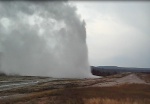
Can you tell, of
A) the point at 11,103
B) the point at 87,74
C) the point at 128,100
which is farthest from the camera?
the point at 87,74

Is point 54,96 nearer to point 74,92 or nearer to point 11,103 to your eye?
point 74,92

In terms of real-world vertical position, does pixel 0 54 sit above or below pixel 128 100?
above

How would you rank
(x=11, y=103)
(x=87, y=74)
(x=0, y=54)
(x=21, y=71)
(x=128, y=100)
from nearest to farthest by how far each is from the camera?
1. (x=128, y=100)
2. (x=11, y=103)
3. (x=87, y=74)
4. (x=21, y=71)
5. (x=0, y=54)

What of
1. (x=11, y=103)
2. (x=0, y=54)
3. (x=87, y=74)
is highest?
(x=0, y=54)

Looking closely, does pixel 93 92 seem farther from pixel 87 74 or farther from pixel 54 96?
pixel 87 74

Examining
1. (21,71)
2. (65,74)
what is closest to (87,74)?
(65,74)

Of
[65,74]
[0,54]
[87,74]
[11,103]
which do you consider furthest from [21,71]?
[11,103]

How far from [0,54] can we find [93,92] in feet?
267

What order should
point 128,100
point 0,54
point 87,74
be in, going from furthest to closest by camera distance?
point 0,54 < point 87,74 < point 128,100

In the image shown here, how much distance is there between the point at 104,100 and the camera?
15359mm

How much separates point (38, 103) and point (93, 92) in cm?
343

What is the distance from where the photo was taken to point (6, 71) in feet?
295

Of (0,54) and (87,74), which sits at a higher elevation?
(0,54)

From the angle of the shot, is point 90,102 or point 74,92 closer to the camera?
point 90,102
